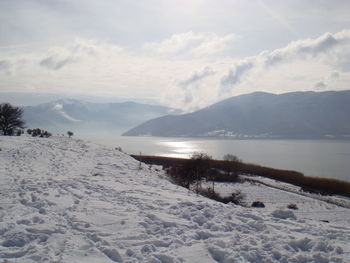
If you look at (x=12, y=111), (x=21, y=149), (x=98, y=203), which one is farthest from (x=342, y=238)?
(x=12, y=111)

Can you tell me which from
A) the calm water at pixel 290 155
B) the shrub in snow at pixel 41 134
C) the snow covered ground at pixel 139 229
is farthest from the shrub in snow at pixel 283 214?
the calm water at pixel 290 155

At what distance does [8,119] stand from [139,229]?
3152 cm

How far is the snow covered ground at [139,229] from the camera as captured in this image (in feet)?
18.8

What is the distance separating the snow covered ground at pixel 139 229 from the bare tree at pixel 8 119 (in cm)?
2408

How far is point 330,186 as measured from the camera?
33156mm

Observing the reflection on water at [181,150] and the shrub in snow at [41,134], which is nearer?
the shrub in snow at [41,134]

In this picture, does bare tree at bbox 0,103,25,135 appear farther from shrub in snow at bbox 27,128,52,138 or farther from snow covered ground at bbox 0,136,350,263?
snow covered ground at bbox 0,136,350,263

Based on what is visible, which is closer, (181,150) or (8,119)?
(8,119)

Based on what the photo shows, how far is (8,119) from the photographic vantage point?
32.6 m

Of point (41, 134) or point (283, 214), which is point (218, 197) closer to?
point (283, 214)

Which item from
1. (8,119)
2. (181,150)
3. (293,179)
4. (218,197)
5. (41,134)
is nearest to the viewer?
(218,197)

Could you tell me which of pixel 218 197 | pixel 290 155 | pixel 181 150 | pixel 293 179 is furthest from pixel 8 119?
pixel 181 150

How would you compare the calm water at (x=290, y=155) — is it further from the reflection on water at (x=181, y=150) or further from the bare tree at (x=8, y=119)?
the bare tree at (x=8, y=119)

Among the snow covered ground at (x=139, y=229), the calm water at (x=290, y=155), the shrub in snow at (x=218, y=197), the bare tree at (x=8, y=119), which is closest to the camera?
the snow covered ground at (x=139, y=229)
